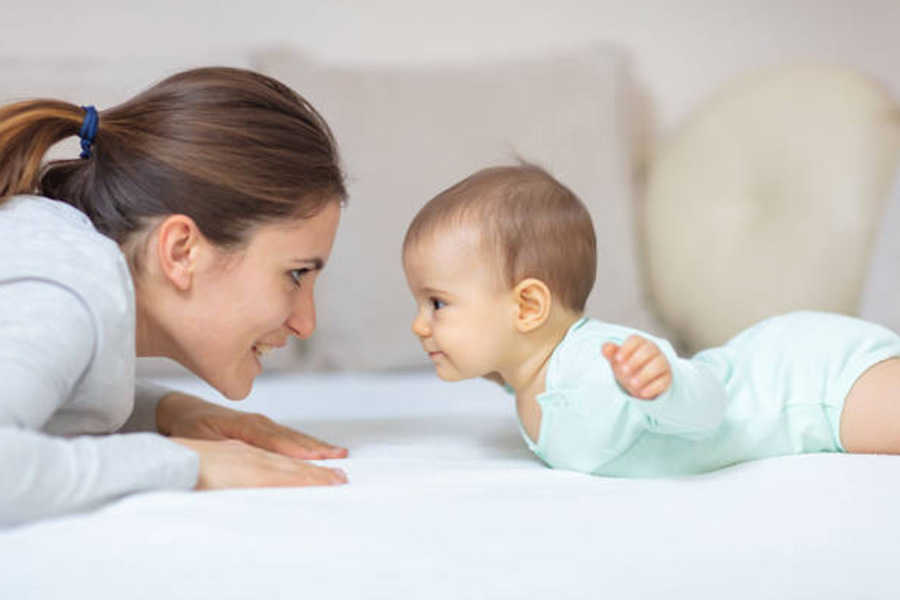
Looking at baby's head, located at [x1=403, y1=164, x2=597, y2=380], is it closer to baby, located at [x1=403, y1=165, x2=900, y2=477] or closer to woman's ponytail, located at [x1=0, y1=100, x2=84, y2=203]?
baby, located at [x1=403, y1=165, x2=900, y2=477]

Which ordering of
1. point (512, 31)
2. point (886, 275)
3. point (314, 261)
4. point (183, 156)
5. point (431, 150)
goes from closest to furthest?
point (183, 156) < point (314, 261) < point (886, 275) < point (431, 150) < point (512, 31)

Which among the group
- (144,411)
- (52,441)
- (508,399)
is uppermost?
(52,441)

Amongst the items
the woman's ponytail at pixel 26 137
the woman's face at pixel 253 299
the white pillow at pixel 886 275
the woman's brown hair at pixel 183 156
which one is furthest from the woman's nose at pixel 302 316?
the white pillow at pixel 886 275

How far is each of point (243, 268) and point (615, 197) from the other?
1089 millimetres

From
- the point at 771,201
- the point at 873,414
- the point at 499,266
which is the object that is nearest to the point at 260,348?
the point at 499,266

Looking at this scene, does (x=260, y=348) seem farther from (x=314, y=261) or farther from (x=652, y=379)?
(x=652, y=379)

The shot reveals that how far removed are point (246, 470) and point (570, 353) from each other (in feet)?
1.32

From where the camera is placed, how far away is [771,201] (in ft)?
7.07

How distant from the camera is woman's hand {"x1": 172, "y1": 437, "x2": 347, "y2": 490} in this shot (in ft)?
3.27

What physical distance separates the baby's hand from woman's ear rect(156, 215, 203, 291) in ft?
1.53

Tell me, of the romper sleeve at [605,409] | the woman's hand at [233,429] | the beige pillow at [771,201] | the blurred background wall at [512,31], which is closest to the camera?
the romper sleeve at [605,409]

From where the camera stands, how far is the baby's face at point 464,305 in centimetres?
123

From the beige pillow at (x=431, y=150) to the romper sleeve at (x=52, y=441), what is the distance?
959 millimetres

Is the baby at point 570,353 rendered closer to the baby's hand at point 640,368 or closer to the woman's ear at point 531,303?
the woman's ear at point 531,303
